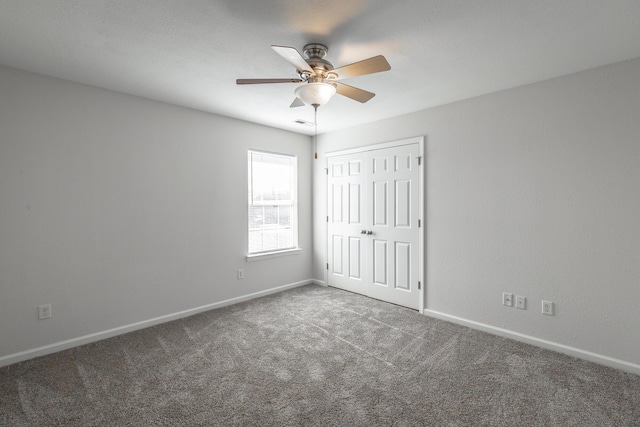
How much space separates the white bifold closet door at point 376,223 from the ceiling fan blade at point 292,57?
6.96 feet

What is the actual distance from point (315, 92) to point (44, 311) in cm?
297

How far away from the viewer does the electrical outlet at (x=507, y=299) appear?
3.03 metres

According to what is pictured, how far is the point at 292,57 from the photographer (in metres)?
1.83

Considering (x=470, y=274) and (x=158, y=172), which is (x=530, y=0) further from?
(x=158, y=172)

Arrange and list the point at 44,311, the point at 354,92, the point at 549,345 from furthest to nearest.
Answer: the point at 549,345, the point at 44,311, the point at 354,92

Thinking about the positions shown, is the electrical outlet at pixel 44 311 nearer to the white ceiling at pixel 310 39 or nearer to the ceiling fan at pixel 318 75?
the white ceiling at pixel 310 39

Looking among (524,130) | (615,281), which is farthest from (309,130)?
(615,281)

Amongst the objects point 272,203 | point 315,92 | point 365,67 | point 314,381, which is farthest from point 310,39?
→ point 272,203

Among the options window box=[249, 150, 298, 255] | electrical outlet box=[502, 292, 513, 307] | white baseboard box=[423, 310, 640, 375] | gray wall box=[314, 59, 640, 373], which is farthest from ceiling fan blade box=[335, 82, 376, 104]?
white baseboard box=[423, 310, 640, 375]

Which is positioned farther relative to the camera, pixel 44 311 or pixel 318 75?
Answer: pixel 44 311

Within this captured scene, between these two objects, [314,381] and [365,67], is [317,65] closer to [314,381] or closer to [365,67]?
[365,67]

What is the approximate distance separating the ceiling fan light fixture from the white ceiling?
12.4 inches

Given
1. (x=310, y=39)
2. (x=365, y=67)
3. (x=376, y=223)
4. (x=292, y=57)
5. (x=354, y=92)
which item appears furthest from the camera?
(x=376, y=223)

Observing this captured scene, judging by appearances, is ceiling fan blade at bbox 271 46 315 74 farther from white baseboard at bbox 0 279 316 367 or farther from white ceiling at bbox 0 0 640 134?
white baseboard at bbox 0 279 316 367
